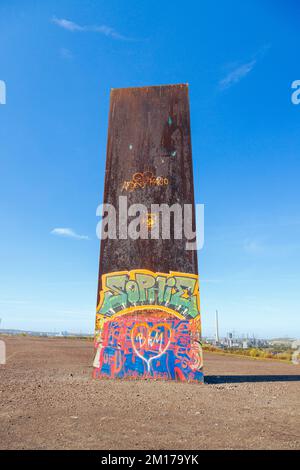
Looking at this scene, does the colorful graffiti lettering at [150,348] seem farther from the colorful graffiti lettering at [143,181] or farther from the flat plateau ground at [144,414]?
the colorful graffiti lettering at [143,181]

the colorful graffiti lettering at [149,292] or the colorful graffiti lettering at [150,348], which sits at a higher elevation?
the colorful graffiti lettering at [149,292]

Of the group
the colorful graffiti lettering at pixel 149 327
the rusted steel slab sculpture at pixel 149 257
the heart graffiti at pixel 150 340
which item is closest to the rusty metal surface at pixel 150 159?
the rusted steel slab sculpture at pixel 149 257

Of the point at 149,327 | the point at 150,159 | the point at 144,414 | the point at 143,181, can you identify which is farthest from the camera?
the point at 150,159

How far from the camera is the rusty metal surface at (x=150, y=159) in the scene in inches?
487

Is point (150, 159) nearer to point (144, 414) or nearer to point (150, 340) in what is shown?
point (150, 340)

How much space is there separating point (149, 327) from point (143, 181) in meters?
5.64

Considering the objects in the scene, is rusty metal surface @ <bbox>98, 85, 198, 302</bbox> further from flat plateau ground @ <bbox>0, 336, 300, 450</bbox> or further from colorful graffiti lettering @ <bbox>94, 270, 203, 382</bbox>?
flat plateau ground @ <bbox>0, 336, 300, 450</bbox>

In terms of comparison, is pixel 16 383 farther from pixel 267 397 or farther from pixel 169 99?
pixel 169 99

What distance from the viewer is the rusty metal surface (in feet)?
40.6

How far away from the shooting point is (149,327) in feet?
38.7

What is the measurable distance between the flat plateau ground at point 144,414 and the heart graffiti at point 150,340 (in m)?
0.96

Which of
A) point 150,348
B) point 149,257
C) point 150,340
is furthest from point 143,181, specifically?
point 150,348

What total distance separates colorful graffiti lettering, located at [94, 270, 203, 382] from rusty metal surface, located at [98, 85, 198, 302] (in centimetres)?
49
